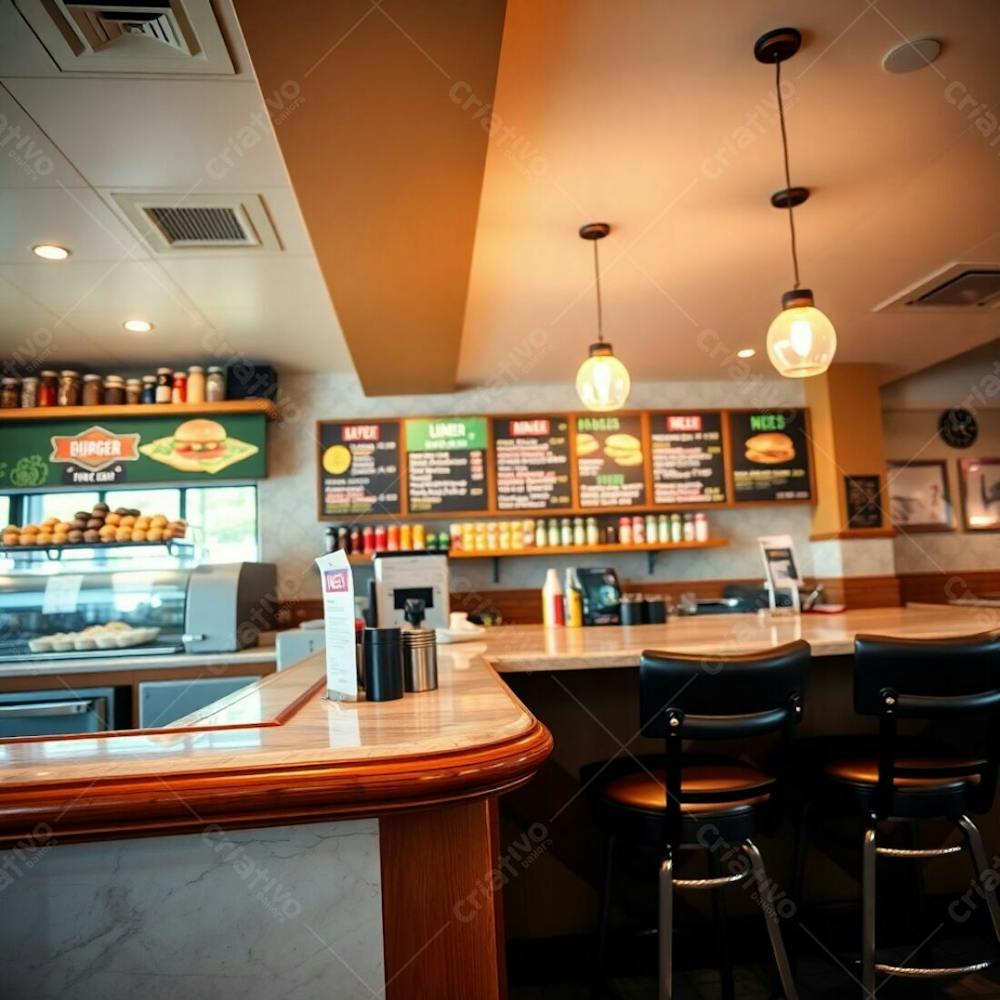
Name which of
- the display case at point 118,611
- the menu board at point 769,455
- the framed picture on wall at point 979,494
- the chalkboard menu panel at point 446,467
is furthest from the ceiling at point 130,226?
the framed picture on wall at point 979,494

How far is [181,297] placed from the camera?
3.44m

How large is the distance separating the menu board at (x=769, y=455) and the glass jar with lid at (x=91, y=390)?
4132mm

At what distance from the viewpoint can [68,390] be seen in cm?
424

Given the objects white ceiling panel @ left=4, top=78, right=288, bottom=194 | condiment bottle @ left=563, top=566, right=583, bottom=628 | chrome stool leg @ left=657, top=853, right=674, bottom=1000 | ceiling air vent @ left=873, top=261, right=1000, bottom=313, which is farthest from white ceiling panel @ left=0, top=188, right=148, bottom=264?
ceiling air vent @ left=873, top=261, right=1000, bottom=313

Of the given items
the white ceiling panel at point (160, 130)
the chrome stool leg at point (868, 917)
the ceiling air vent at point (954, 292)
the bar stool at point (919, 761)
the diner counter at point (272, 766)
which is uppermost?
the white ceiling panel at point (160, 130)

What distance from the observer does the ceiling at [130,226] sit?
1977mm

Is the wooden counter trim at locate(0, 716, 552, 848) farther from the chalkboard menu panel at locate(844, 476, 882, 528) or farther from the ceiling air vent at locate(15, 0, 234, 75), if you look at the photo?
the chalkboard menu panel at locate(844, 476, 882, 528)

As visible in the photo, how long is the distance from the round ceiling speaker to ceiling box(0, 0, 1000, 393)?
28 mm

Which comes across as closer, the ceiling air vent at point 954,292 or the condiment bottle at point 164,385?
the ceiling air vent at point 954,292

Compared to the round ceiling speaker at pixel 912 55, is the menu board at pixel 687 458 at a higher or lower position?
lower

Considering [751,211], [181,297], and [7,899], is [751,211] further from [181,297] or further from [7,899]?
[7,899]

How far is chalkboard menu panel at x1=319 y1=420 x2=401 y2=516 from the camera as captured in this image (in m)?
4.70

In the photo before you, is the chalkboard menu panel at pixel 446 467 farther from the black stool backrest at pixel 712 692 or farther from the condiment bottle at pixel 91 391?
the black stool backrest at pixel 712 692

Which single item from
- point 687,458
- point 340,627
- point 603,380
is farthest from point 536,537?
point 340,627
